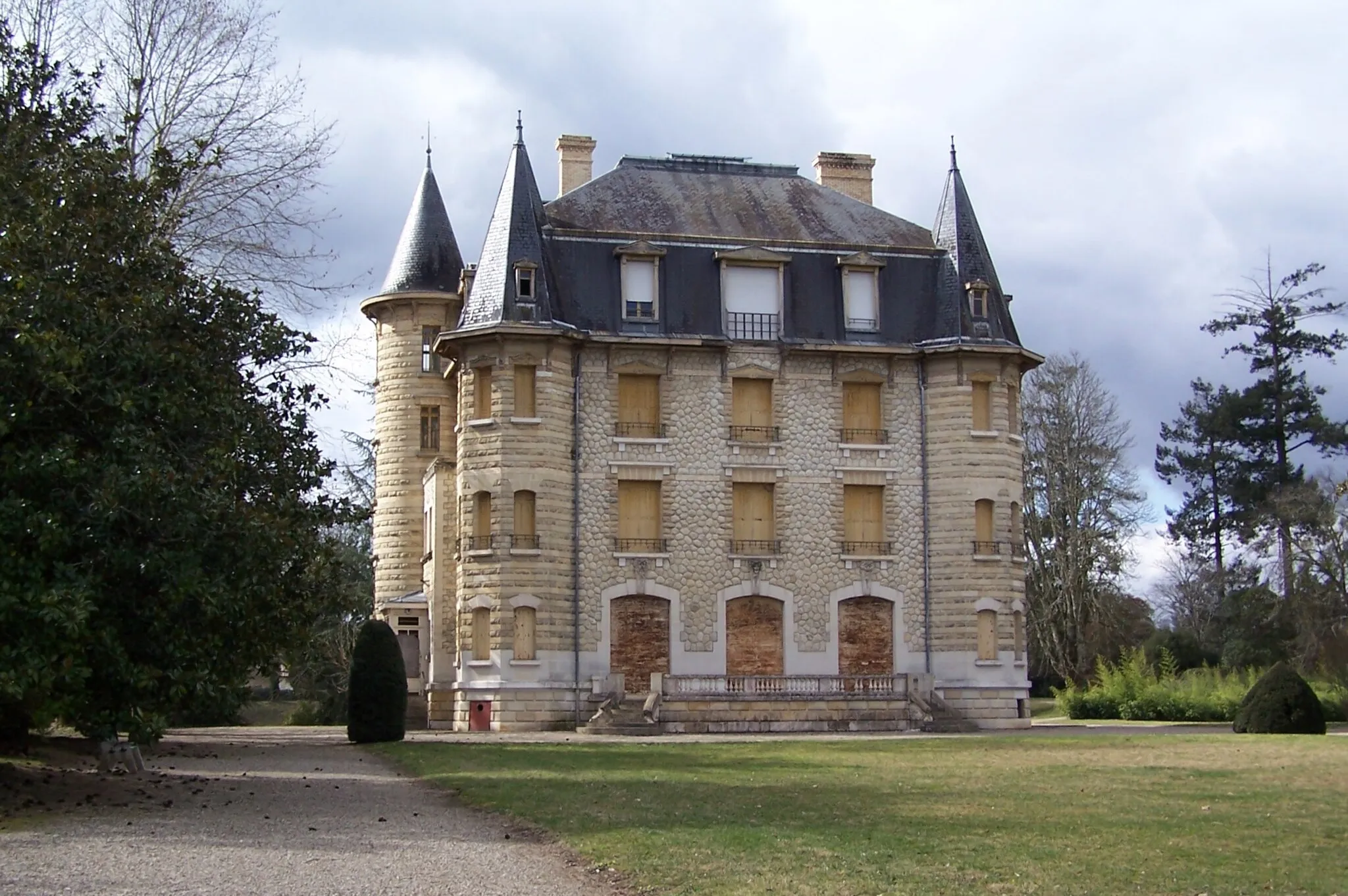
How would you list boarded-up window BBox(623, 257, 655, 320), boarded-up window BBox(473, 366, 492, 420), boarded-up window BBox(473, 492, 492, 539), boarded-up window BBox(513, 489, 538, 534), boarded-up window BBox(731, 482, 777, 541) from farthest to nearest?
boarded-up window BBox(623, 257, 655, 320), boarded-up window BBox(731, 482, 777, 541), boarded-up window BBox(473, 366, 492, 420), boarded-up window BBox(473, 492, 492, 539), boarded-up window BBox(513, 489, 538, 534)

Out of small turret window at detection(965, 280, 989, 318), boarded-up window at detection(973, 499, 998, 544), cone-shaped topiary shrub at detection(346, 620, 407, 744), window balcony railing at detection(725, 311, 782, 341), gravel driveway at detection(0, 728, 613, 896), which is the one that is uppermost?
small turret window at detection(965, 280, 989, 318)

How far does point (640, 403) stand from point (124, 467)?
20.6 meters

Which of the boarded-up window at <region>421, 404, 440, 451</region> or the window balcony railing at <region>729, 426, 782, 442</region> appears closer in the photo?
the window balcony railing at <region>729, 426, 782, 442</region>

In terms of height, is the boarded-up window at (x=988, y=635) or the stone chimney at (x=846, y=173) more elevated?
the stone chimney at (x=846, y=173)

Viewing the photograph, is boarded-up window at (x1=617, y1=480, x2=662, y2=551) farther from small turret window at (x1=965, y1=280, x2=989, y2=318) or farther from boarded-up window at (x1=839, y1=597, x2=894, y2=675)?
small turret window at (x1=965, y1=280, x2=989, y2=318)

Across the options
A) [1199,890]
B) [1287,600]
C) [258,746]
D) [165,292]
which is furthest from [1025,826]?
[1287,600]

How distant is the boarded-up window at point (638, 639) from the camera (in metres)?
34.0

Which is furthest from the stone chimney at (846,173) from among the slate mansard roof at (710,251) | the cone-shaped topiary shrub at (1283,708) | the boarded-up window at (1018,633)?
the cone-shaped topiary shrub at (1283,708)

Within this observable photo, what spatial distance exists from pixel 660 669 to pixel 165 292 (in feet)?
64.4

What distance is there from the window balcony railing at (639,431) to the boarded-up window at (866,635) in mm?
5656

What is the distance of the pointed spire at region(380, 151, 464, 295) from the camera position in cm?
3966

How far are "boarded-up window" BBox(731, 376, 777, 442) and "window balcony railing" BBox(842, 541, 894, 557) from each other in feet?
9.74

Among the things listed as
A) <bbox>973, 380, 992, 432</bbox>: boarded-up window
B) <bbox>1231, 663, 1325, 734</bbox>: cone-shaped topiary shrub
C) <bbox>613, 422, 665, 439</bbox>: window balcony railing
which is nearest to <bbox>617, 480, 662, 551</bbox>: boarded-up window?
<bbox>613, 422, 665, 439</bbox>: window balcony railing

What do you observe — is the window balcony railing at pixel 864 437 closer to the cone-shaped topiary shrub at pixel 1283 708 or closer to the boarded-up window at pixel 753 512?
the boarded-up window at pixel 753 512
